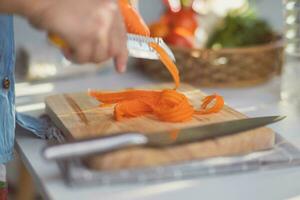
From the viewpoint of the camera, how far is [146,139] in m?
0.67

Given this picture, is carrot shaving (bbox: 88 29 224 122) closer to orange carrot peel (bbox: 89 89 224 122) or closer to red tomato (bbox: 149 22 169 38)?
orange carrot peel (bbox: 89 89 224 122)

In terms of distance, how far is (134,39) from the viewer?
78 centimetres

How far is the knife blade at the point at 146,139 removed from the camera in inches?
24.8

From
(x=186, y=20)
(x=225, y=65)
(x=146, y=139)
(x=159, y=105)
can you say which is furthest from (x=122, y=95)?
(x=186, y=20)

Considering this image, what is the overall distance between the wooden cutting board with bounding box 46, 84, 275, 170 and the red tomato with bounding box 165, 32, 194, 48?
269mm

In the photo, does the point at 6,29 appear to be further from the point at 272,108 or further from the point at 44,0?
the point at 272,108

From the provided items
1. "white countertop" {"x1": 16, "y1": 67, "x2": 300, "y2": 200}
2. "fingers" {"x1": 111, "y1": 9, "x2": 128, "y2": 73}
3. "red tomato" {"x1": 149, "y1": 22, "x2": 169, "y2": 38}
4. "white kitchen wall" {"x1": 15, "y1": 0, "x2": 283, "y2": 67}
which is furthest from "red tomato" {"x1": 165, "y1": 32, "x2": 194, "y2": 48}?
"fingers" {"x1": 111, "y1": 9, "x2": 128, "y2": 73}

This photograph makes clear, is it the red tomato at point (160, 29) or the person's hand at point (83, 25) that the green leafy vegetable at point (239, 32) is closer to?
the red tomato at point (160, 29)

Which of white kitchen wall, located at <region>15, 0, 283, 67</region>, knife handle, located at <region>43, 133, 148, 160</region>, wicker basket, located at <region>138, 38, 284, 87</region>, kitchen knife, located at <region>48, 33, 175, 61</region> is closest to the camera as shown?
knife handle, located at <region>43, 133, 148, 160</region>

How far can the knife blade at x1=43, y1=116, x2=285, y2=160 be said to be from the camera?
63 centimetres

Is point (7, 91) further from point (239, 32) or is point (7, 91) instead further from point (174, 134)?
point (239, 32)

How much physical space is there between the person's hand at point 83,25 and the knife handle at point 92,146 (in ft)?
0.29

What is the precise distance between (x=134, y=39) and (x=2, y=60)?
0.18 m

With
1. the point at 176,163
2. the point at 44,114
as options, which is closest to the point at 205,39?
the point at 44,114
